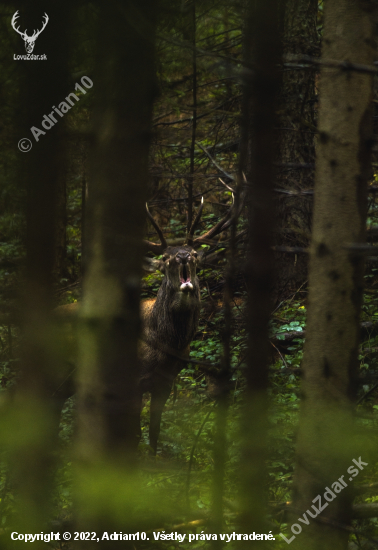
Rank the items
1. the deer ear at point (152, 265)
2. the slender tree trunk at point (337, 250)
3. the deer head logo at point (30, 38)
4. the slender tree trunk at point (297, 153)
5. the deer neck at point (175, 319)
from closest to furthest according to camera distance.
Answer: the slender tree trunk at point (337, 250) < the deer head logo at point (30, 38) < the deer neck at point (175, 319) < the deer ear at point (152, 265) < the slender tree trunk at point (297, 153)

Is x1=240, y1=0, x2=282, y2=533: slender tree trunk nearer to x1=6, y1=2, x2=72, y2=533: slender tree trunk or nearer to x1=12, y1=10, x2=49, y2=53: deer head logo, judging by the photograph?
x1=6, y1=2, x2=72, y2=533: slender tree trunk

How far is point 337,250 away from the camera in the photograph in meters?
2.82

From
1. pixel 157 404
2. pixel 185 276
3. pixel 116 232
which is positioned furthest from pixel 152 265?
pixel 116 232

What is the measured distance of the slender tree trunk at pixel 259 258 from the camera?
2332 mm

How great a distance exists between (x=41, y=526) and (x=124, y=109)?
2.02 metres

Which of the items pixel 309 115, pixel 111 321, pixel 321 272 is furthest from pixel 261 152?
pixel 309 115

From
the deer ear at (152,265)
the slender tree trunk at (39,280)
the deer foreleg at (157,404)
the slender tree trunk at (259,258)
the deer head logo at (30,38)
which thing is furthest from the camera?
the deer ear at (152,265)

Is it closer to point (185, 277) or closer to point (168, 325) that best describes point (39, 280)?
point (185, 277)

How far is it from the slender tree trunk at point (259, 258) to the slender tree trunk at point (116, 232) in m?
0.50

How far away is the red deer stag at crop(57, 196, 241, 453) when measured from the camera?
7184 mm

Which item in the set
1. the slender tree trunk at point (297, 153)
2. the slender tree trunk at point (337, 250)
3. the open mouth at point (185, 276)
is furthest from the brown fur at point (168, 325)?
the slender tree trunk at point (337, 250)

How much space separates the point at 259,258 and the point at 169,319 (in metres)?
5.32

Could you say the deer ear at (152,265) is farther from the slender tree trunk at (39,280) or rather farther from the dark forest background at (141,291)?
the slender tree trunk at (39,280)

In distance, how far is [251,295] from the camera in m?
2.41
